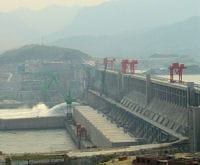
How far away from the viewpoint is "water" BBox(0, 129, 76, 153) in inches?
1911

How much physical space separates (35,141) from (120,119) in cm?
860

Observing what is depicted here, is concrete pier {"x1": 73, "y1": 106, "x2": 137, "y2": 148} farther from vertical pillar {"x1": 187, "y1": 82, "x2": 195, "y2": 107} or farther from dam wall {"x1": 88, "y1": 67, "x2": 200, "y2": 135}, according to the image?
vertical pillar {"x1": 187, "y1": 82, "x2": 195, "y2": 107}

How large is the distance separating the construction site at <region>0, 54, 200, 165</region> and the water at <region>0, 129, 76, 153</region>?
1.14m

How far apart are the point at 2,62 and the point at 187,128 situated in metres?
83.9

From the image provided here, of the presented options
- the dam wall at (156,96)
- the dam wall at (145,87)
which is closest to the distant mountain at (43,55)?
the dam wall at (145,87)

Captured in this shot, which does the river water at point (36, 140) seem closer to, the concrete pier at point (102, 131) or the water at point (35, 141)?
the water at point (35, 141)

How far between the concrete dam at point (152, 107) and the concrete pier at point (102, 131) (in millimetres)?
1318

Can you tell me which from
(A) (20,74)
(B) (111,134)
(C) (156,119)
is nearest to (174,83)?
(C) (156,119)

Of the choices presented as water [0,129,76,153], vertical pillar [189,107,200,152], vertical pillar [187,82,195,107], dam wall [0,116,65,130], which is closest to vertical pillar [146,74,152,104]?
water [0,129,76,153]

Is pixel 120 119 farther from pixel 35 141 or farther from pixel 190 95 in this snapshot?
pixel 190 95

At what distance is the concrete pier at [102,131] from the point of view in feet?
128

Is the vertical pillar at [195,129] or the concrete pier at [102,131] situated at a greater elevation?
the vertical pillar at [195,129]

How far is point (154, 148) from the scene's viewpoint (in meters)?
33.9

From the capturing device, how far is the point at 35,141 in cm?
5338
